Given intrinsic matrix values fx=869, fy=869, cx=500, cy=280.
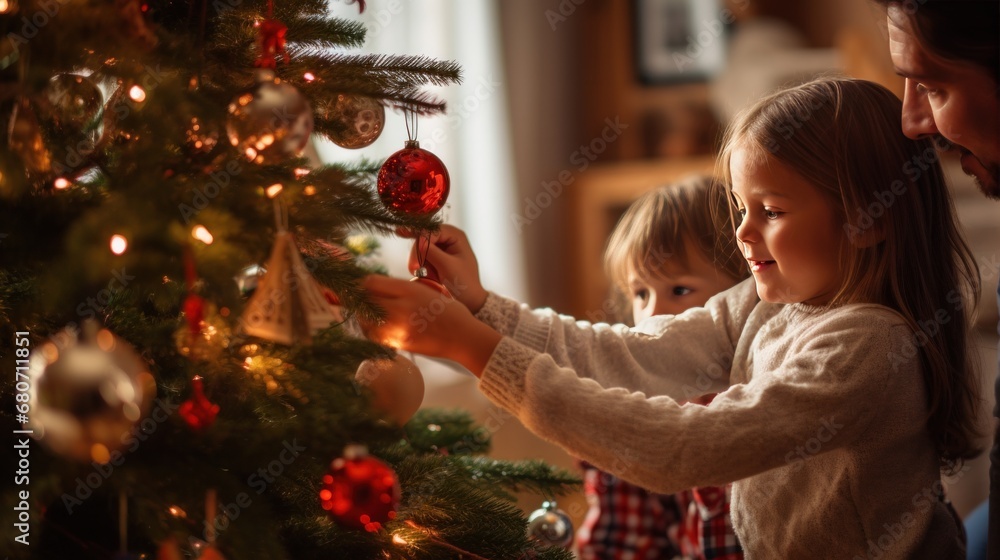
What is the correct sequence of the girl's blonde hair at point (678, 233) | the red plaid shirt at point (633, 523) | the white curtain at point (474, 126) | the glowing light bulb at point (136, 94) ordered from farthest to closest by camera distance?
the white curtain at point (474, 126) < the red plaid shirt at point (633, 523) < the girl's blonde hair at point (678, 233) < the glowing light bulb at point (136, 94)

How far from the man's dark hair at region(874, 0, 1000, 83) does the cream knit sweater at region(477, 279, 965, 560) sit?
0.83 feet

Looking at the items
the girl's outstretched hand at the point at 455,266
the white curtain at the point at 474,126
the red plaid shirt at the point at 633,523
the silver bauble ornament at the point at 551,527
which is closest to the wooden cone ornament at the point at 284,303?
the girl's outstretched hand at the point at 455,266

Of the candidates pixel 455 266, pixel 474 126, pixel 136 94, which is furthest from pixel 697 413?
pixel 474 126

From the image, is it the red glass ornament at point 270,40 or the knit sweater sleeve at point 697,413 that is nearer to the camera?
the red glass ornament at point 270,40

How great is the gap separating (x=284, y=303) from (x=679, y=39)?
8.74ft

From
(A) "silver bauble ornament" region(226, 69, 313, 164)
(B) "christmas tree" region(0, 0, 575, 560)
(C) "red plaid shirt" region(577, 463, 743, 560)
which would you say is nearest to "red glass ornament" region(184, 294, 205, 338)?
(B) "christmas tree" region(0, 0, 575, 560)

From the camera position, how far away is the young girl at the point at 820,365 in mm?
794

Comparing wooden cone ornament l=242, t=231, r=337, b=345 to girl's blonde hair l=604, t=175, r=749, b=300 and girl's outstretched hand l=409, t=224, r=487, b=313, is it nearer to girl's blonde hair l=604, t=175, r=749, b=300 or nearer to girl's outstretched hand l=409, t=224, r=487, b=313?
girl's outstretched hand l=409, t=224, r=487, b=313

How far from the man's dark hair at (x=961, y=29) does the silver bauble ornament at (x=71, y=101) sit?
683mm

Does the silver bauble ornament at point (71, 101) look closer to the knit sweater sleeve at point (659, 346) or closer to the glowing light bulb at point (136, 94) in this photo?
the glowing light bulb at point (136, 94)

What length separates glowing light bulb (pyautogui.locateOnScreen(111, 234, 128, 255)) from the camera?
0.55 meters

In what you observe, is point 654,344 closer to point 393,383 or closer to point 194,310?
point 393,383

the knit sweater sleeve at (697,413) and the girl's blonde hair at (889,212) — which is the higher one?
the girl's blonde hair at (889,212)

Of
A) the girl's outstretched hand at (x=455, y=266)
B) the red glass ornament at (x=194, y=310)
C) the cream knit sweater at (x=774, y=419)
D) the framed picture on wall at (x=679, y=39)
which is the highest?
the framed picture on wall at (x=679, y=39)
